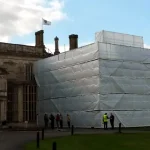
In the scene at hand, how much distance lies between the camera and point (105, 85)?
37438mm

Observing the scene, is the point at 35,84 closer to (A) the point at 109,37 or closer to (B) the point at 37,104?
(B) the point at 37,104

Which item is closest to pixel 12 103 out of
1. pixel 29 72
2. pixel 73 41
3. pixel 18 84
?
pixel 18 84

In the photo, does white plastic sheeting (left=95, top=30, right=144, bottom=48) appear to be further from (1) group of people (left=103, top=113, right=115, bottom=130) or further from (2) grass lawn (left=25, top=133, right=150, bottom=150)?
(2) grass lawn (left=25, top=133, right=150, bottom=150)

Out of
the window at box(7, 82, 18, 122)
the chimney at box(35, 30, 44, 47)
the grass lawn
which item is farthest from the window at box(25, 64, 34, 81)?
the grass lawn

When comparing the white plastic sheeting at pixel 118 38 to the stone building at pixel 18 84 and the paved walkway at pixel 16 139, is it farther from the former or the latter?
the paved walkway at pixel 16 139

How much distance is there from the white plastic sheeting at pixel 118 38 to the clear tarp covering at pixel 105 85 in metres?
4.30

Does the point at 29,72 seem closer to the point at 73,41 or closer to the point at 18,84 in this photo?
the point at 18,84

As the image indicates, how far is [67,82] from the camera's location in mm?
42312

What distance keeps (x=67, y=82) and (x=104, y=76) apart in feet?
20.1

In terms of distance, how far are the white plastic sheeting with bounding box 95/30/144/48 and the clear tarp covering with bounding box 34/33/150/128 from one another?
169 inches

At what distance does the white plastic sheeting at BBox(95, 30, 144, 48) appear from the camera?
44.1 m

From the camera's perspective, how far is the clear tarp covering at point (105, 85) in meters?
37.5

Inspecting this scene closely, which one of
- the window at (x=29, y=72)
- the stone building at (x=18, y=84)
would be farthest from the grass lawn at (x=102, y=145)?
the window at (x=29, y=72)

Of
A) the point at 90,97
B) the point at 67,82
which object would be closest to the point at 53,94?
the point at 67,82
